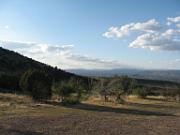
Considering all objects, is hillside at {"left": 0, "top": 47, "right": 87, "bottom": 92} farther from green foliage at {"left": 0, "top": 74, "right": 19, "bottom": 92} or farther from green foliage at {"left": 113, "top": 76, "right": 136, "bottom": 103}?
green foliage at {"left": 113, "top": 76, "right": 136, "bottom": 103}

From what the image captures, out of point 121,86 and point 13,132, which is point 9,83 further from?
point 13,132

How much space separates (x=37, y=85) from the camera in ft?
138

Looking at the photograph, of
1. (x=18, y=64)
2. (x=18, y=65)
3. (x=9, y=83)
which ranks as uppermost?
(x=18, y=64)

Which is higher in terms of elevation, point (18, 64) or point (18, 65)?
point (18, 64)

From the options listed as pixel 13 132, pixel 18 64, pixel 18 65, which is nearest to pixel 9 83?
pixel 18 65

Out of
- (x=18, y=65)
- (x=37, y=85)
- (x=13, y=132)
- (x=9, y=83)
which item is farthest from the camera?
(x=18, y=65)

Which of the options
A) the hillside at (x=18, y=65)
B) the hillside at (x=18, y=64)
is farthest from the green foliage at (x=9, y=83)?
the hillside at (x=18, y=64)

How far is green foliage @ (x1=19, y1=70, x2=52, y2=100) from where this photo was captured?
42062 millimetres

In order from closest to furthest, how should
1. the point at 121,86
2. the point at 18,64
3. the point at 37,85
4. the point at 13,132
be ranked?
1. the point at 13,132
2. the point at 37,85
3. the point at 121,86
4. the point at 18,64

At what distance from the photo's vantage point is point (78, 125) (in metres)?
23.0

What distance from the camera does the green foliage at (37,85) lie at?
42.1 meters

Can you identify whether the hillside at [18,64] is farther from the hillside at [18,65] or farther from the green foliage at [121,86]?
A: the green foliage at [121,86]

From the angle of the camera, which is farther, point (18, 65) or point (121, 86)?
point (18, 65)

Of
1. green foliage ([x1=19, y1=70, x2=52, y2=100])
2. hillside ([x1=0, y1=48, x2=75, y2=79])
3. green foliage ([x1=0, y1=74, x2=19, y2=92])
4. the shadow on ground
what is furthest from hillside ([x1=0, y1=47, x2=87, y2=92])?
the shadow on ground
